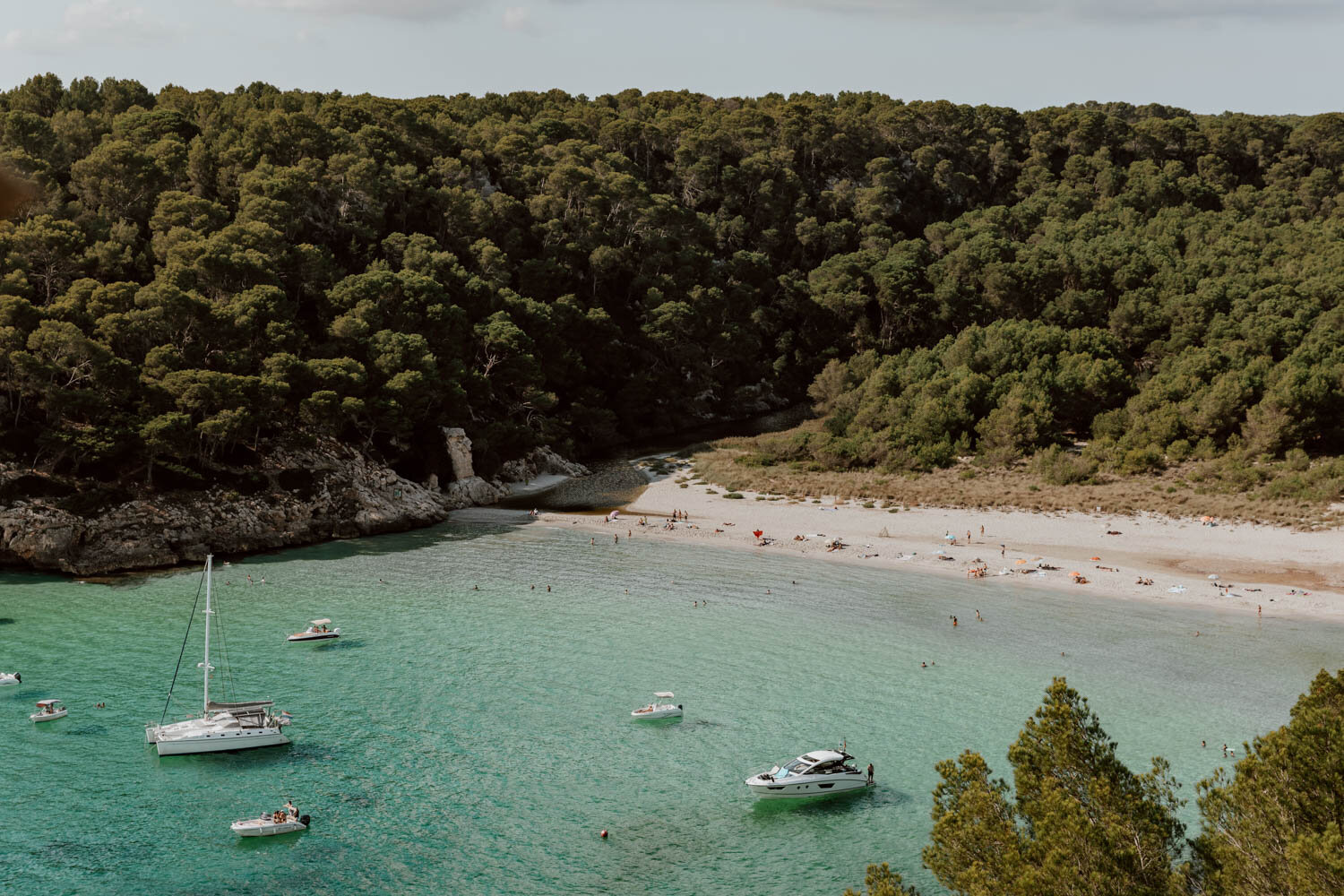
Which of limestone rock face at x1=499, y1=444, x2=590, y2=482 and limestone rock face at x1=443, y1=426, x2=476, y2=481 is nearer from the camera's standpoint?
limestone rock face at x1=443, y1=426, x2=476, y2=481

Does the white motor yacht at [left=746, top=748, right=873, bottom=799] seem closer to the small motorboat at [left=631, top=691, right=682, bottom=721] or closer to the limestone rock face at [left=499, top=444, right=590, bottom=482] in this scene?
the small motorboat at [left=631, top=691, right=682, bottom=721]

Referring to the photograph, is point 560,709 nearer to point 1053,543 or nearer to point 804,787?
point 804,787

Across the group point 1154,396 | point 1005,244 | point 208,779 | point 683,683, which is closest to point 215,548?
point 208,779

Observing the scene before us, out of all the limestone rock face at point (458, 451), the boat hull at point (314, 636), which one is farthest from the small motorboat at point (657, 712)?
the limestone rock face at point (458, 451)

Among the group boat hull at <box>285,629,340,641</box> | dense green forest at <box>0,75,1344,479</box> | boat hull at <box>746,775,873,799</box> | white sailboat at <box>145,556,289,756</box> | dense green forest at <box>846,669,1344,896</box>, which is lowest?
boat hull at <box>746,775,873,799</box>

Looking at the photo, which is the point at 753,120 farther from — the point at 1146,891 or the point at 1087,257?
the point at 1146,891

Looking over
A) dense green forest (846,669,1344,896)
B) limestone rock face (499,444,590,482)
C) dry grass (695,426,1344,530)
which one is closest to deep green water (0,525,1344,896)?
dense green forest (846,669,1344,896)
